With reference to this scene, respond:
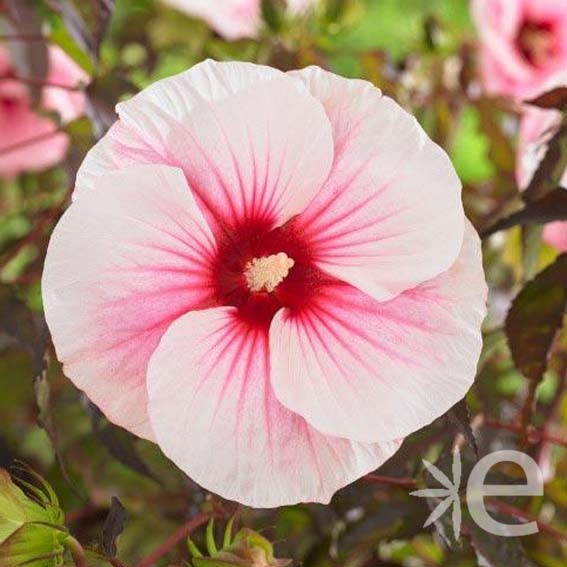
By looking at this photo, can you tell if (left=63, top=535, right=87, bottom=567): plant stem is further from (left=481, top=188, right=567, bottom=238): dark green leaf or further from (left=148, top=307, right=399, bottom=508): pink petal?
(left=481, top=188, right=567, bottom=238): dark green leaf

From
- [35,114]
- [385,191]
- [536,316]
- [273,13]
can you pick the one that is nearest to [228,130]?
[385,191]

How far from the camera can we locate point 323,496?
33 cm

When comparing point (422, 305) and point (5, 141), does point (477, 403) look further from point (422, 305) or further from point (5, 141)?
point (5, 141)

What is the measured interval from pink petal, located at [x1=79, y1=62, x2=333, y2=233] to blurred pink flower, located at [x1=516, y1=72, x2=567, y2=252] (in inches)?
5.5

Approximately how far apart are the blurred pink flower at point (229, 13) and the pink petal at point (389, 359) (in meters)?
0.37

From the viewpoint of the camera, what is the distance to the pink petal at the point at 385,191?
1.08 ft

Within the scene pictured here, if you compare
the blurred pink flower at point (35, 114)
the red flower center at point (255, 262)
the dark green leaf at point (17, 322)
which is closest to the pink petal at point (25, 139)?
the blurred pink flower at point (35, 114)

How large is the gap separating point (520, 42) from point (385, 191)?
1.47 ft

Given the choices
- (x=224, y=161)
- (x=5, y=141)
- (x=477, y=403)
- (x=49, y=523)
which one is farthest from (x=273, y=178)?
(x=5, y=141)

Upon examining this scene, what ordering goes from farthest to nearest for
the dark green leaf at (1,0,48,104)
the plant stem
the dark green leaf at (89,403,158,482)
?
the dark green leaf at (1,0,48,104), the dark green leaf at (89,403,158,482), the plant stem

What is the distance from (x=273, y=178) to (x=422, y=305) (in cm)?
6

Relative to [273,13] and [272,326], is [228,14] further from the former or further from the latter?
[272,326]

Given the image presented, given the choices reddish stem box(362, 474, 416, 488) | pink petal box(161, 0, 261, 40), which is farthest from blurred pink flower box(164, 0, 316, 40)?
reddish stem box(362, 474, 416, 488)

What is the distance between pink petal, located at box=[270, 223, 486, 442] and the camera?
326 millimetres
